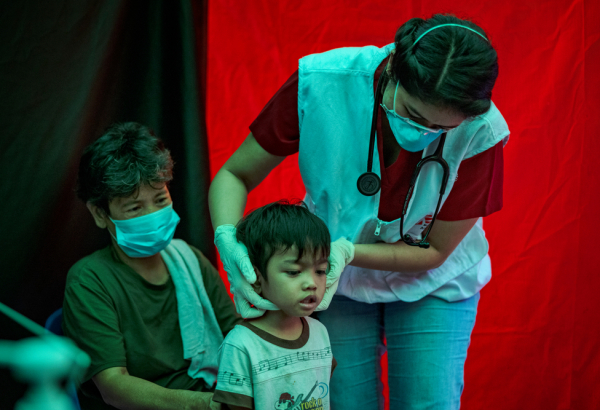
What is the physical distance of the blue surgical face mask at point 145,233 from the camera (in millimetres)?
1859

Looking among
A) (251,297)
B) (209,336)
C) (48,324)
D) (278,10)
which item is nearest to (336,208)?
(251,297)

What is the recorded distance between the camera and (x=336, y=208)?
1711mm

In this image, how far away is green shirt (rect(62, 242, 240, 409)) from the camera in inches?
68.7

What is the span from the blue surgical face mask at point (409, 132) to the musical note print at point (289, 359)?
0.63 metres

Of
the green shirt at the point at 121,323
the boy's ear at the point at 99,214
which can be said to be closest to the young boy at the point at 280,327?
the green shirt at the point at 121,323

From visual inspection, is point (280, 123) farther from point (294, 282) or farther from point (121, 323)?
point (121, 323)

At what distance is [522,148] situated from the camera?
2.41 meters

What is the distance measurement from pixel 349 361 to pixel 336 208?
53cm

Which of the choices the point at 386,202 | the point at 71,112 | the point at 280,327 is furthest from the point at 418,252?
the point at 71,112

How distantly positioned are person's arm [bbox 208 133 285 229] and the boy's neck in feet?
1.03

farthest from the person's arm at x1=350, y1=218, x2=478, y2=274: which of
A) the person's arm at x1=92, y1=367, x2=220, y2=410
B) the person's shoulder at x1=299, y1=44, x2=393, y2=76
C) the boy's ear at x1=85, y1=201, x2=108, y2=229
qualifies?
the boy's ear at x1=85, y1=201, x2=108, y2=229

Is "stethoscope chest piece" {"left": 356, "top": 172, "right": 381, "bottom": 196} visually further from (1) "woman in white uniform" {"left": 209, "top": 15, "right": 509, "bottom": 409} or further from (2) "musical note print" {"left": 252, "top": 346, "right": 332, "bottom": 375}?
(2) "musical note print" {"left": 252, "top": 346, "right": 332, "bottom": 375}

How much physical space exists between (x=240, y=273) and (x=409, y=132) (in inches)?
23.4

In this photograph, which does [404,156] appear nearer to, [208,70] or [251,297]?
[251,297]
